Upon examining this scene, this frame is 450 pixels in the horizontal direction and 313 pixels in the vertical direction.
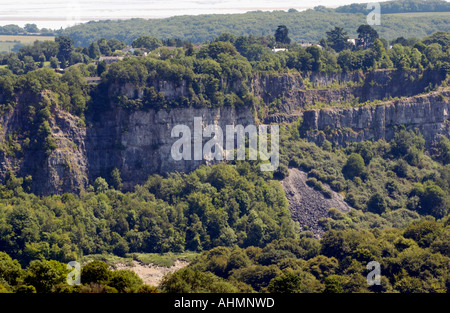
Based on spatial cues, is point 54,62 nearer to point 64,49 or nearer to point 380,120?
point 64,49

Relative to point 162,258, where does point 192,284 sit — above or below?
above

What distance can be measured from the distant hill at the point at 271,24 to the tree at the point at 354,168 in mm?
74861

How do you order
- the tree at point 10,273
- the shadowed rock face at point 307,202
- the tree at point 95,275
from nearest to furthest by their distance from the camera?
the tree at point 95,275 → the tree at point 10,273 → the shadowed rock face at point 307,202

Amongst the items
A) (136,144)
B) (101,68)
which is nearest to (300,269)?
(136,144)

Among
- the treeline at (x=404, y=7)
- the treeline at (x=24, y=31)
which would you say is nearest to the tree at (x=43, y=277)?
the treeline at (x=24, y=31)

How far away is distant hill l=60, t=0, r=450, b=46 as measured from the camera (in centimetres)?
18250

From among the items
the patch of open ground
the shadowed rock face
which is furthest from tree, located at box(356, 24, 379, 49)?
the patch of open ground

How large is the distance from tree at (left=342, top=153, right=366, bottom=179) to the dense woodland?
89 mm

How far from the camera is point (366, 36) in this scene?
126 m

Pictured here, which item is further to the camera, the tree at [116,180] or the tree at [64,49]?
the tree at [64,49]

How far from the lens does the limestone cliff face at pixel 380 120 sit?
109m

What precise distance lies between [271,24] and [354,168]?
8961cm

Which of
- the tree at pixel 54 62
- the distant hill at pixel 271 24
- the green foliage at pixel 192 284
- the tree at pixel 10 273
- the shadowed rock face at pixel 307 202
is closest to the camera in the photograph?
the green foliage at pixel 192 284

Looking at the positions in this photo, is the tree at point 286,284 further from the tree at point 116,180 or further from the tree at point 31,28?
the tree at point 31,28
